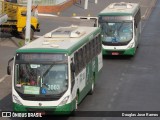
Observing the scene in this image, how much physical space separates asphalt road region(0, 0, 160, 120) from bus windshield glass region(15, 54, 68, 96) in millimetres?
1753

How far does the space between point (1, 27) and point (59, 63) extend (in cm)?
2162

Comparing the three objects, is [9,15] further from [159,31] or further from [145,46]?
[159,31]

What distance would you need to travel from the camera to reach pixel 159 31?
47125mm

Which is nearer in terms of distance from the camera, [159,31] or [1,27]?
[1,27]

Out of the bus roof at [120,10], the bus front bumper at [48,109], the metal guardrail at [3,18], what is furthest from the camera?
the metal guardrail at [3,18]

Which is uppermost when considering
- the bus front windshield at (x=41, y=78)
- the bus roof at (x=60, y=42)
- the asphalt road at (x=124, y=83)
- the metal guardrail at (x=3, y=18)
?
the bus roof at (x=60, y=42)

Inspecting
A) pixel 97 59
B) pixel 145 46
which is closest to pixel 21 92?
pixel 97 59

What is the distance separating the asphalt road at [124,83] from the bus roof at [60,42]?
2.55m

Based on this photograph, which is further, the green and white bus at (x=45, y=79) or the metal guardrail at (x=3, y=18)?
the metal guardrail at (x=3, y=18)

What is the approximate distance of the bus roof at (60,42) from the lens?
19125mm

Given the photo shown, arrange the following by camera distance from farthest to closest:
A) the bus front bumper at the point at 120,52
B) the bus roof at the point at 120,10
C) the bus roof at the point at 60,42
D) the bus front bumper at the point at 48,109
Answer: the bus roof at the point at 120,10
the bus front bumper at the point at 120,52
the bus roof at the point at 60,42
the bus front bumper at the point at 48,109

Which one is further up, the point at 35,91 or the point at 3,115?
the point at 35,91

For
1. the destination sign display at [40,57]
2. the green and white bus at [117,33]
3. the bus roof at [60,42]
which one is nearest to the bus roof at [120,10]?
the green and white bus at [117,33]

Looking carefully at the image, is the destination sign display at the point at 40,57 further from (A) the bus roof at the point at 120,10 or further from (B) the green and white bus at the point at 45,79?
(A) the bus roof at the point at 120,10
